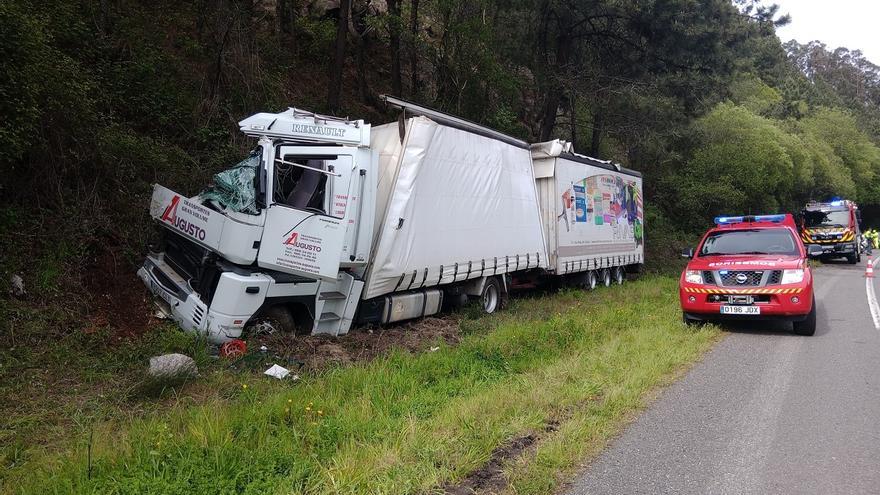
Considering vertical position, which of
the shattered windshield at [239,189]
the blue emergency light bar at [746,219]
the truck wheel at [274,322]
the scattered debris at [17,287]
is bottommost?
the truck wheel at [274,322]

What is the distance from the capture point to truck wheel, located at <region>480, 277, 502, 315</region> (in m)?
10.8

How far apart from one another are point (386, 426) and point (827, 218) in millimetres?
27241

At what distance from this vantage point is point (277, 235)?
7.29 m

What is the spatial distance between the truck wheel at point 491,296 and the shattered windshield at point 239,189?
16.1ft

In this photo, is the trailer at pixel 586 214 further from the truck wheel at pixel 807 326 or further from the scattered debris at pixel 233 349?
the scattered debris at pixel 233 349

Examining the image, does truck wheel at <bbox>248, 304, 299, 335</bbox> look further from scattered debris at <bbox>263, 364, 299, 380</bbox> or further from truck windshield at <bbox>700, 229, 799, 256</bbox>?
truck windshield at <bbox>700, 229, 799, 256</bbox>

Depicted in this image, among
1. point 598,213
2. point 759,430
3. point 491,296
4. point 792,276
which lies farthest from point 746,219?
point 759,430

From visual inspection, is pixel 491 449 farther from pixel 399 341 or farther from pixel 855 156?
pixel 855 156

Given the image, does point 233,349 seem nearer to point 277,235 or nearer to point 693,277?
point 277,235

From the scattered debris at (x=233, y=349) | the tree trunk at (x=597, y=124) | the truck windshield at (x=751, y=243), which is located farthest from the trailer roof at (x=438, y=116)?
the tree trunk at (x=597, y=124)

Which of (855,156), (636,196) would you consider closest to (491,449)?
(636,196)

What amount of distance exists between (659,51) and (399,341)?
46.5 ft

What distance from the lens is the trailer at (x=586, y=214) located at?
1270cm

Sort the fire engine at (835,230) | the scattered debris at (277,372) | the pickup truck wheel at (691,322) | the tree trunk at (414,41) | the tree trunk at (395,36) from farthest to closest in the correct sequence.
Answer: the fire engine at (835,230) < the tree trunk at (414,41) < the tree trunk at (395,36) < the pickup truck wheel at (691,322) < the scattered debris at (277,372)
